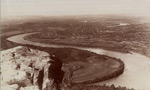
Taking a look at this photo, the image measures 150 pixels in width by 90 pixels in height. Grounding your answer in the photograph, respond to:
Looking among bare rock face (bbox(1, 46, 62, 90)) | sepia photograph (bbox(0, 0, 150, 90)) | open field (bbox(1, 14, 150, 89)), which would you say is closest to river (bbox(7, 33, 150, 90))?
sepia photograph (bbox(0, 0, 150, 90))

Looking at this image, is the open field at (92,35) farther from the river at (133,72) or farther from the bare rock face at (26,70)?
the bare rock face at (26,70)

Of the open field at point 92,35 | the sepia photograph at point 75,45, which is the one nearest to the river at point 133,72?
the sepia photograph at point 75,45

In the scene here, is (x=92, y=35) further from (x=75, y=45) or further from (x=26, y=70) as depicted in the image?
(x=26, y=70)

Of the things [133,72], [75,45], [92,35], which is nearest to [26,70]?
[75,45]

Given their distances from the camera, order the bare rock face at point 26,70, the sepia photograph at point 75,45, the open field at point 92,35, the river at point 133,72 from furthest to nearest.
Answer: the open field at point 92,35 → the river at point 133,72 → the sepia photograph at point 75,45 → the bare rock face at point 26,70

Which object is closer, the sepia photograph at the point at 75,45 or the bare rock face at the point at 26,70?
the bare rock face at the point at 26,70

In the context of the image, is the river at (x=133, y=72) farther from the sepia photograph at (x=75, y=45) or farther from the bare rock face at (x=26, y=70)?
the bare rock face at (x=26, y=70)

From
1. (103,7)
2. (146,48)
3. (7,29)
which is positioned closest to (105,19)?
(103,7)

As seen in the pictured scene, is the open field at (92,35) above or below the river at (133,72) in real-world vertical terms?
above

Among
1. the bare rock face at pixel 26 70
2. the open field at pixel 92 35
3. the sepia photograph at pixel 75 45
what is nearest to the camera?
the bare rock face at pixel 26 70
